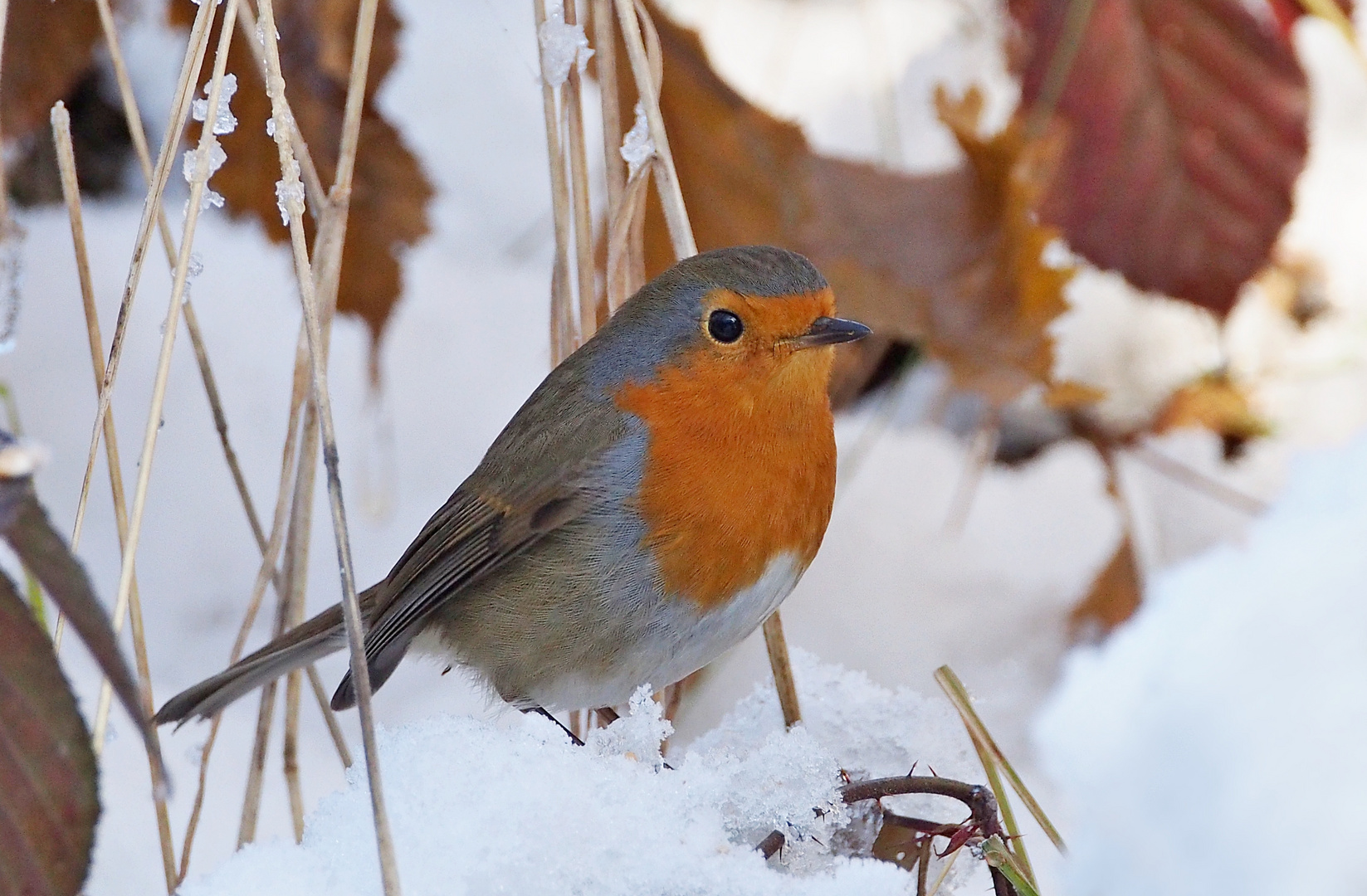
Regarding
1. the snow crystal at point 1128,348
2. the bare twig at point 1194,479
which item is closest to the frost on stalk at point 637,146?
the snow crystal at point 1128,348

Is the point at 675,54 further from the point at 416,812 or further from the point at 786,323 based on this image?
the point at 416,812

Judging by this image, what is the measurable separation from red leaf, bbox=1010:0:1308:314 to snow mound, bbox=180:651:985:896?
1552 mm

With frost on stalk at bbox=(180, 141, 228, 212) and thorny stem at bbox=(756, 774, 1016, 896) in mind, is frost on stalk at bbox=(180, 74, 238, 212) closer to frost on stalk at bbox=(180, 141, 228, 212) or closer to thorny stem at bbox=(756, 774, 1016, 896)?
frost on stalk at bbox=(180, 141, 228, 212)

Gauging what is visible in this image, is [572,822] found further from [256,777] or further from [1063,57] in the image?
[1063,57]

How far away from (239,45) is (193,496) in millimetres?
1120

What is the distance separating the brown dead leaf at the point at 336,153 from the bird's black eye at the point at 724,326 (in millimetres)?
886

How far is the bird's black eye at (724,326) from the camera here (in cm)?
217

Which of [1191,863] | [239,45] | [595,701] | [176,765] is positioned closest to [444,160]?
[239,45]

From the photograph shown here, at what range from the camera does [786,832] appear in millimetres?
1457

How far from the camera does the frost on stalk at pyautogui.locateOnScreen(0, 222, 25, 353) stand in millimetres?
2020

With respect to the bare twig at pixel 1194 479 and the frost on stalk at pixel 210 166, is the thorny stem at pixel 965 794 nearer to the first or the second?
the frost on stalk at pixel 210 166

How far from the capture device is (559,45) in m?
2.09

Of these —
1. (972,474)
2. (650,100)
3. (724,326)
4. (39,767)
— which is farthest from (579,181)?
(972,474)

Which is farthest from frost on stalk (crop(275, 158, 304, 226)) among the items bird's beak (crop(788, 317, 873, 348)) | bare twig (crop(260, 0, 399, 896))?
bird's beak (crop(788, 317, 873, 348))
